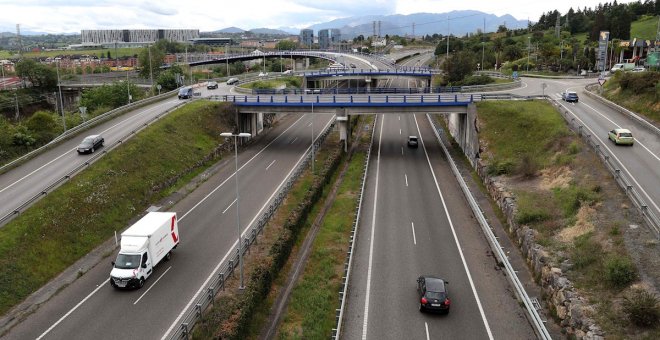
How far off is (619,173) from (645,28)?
11741cm

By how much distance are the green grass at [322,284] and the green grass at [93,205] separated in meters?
15.7

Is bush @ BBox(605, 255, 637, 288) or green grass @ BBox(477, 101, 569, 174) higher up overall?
green grass @ BBox(477, 101, 569, 174)

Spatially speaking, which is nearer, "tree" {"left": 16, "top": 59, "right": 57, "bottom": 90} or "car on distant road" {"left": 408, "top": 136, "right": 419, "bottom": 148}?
"car on distant road" {"left": 408, "top": 136, "right": 419, "bottom": 148}

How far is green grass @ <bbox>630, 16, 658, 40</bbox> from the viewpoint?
4673 inches

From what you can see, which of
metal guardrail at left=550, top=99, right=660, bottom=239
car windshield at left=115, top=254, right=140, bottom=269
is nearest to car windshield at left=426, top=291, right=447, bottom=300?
metal guardrail at left=550, top=99, right=660, bottom=239

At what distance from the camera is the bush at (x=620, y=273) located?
2352 centimetres

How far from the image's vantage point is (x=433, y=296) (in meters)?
25.3

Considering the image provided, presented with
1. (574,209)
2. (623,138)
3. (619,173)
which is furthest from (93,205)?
(623,138)

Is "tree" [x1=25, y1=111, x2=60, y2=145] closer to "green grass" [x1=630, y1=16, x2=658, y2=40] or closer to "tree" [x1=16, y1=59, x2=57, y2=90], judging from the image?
"tree" [x1=16, y1=59, x2=57, y2=90]

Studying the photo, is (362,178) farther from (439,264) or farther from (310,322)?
(310,322)

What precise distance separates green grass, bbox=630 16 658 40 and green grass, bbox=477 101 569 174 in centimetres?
8087

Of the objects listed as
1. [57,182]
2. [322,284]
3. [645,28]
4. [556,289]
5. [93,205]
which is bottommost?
[322,284]

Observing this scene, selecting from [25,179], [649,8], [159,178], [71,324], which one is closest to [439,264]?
[71,324]

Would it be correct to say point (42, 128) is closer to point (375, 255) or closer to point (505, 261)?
point (375, 255)
